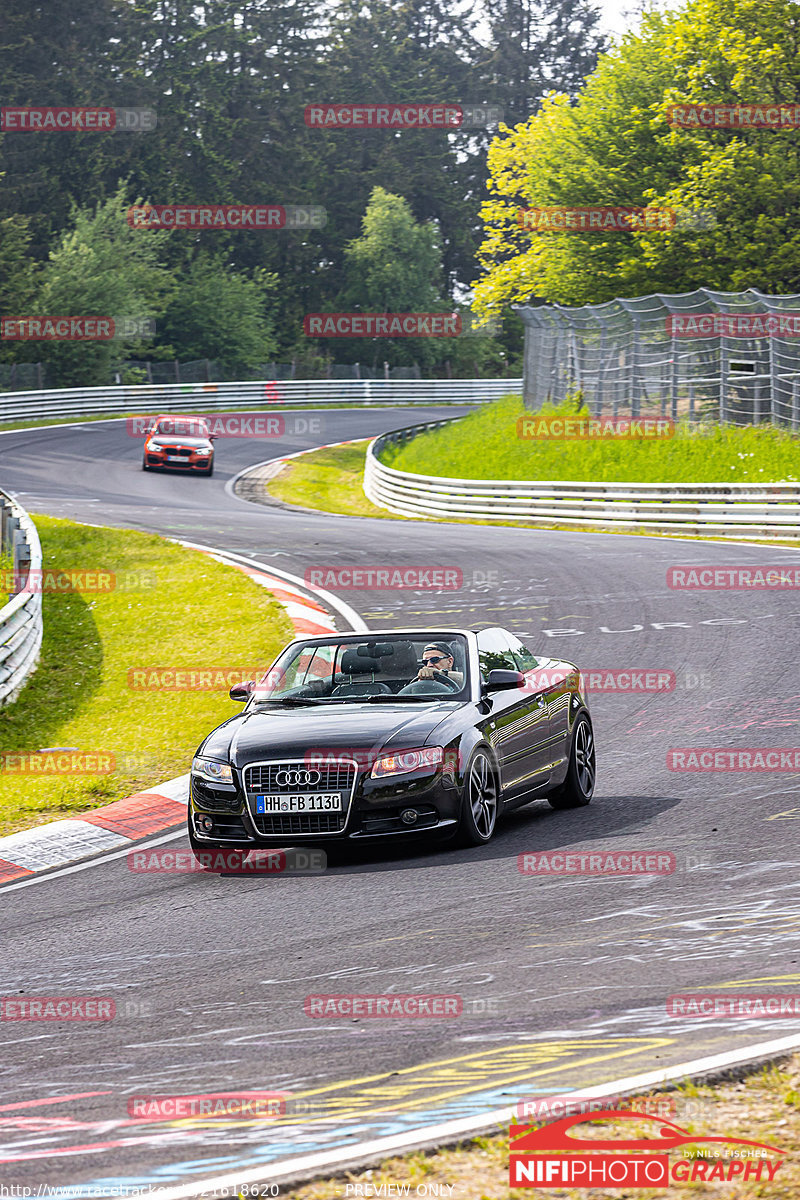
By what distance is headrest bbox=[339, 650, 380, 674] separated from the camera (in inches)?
375

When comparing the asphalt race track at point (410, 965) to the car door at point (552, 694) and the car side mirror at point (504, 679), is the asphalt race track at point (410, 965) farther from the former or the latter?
the car side mirror at point (504, 679)

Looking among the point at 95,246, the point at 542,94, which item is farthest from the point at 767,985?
the point at 542,94

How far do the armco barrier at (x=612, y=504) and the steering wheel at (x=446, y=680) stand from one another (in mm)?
16834

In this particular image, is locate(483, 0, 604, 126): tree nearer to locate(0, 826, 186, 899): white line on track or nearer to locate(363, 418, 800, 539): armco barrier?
locate(363, 418, 800, 539): armco barrier

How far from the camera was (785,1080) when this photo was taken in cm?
451

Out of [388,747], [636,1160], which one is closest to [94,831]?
[388,747]

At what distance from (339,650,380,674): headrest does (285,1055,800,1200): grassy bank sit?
5310 millimetres

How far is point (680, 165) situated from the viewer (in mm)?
42812

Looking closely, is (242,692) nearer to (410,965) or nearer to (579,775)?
(579,775)

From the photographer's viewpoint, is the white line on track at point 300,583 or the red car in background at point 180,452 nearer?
the white line on track at point 300,583

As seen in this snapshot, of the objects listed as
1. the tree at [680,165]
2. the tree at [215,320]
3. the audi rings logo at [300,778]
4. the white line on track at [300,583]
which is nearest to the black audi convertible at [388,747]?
the audi rings logo at [300,778]

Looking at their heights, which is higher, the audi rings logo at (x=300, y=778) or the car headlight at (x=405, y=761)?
the car headlight at (x=405, y=761)

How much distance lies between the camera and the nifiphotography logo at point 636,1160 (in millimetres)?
3883

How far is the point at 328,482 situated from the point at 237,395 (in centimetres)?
2197
